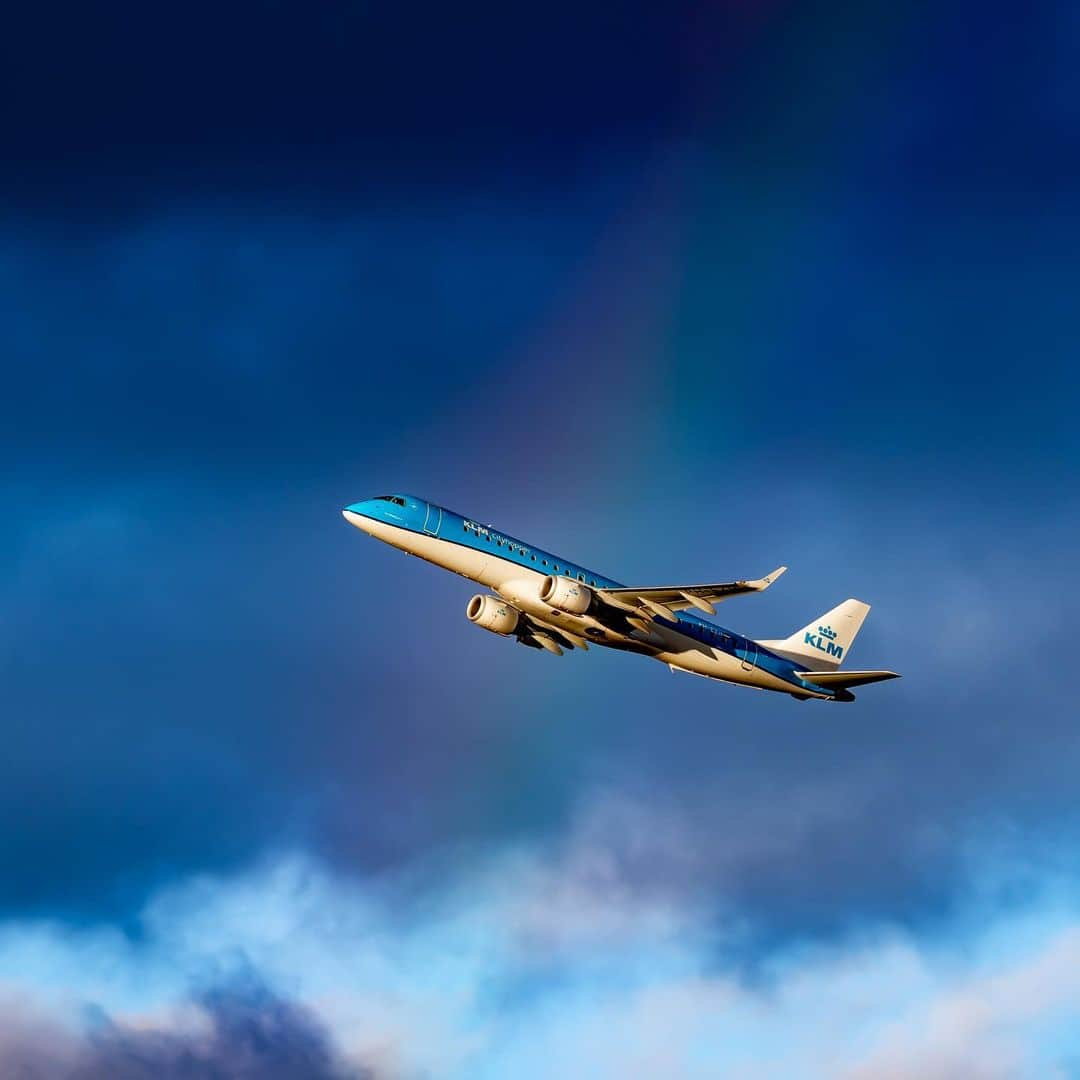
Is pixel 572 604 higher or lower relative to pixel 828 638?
lower

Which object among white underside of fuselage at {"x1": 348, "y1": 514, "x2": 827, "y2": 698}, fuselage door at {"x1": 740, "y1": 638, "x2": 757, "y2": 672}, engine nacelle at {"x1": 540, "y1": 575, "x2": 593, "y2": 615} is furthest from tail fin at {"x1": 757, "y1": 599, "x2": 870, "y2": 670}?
engine nacelle at {"x1": 540, "y1": 575, "x2": 593, "y2": 615}

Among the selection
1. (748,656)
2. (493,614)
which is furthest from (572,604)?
(748,656)

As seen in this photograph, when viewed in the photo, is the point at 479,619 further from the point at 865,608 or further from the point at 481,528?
the point at 865,608

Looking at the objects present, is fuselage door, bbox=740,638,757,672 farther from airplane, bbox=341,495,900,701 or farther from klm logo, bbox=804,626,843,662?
klm logo, bbox=804,626,843,662

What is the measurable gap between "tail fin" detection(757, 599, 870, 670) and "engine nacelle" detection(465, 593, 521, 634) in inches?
1046

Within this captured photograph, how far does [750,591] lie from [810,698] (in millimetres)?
25859

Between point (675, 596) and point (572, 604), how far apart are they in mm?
7261

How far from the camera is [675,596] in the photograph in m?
113

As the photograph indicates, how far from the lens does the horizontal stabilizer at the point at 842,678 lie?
12162cm

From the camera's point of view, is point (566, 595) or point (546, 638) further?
point (546, 638)

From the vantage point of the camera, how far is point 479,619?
400 feet

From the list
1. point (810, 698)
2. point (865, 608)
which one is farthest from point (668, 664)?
point (865, 608)

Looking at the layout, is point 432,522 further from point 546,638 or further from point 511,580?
point 546,638

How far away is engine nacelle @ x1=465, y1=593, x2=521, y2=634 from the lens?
122 m
